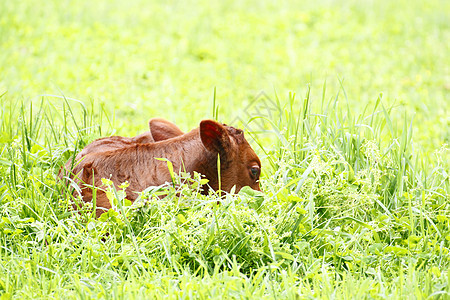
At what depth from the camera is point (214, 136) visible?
161 inches

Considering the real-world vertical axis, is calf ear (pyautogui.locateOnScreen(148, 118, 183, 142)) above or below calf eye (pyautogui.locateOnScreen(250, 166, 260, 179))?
above

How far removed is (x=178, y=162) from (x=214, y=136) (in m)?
0.32

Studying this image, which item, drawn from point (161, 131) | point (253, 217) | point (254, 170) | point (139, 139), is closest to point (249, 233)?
point (253, 217)

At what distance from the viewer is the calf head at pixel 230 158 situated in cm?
410

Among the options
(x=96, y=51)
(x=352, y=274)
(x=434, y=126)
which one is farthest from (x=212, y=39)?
(x=352, y=274)

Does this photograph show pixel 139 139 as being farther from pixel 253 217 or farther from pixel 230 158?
pixel 253 217

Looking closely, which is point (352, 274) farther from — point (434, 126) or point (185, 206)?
point (434, 126)

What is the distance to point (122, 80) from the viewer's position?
8.25 meters

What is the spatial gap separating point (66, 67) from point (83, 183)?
491 cm

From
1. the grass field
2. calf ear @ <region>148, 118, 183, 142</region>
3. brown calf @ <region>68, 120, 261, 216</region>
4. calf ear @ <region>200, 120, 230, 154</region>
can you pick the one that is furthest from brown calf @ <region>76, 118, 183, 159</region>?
calf ear @ <region>200, 120, 230, 154</region>

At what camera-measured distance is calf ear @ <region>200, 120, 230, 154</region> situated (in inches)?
159

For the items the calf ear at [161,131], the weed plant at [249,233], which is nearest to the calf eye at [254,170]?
the weed plant at [249,233]

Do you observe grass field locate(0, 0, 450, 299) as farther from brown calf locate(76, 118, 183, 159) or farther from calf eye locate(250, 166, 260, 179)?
brown calf locate(76, 118, 183, 159)

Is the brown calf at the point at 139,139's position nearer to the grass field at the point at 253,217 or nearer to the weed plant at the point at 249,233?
the weed plant at the point at 249,233
